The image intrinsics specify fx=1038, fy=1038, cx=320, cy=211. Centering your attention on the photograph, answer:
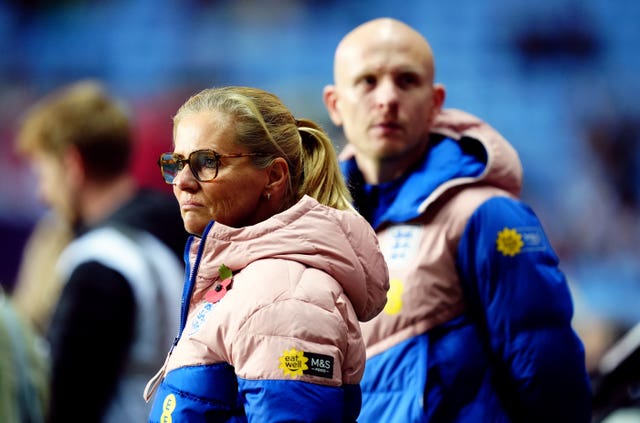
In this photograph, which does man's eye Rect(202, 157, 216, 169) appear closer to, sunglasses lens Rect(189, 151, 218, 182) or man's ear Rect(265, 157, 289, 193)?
sunglasses lens Rect(189, 151, 218, 182)

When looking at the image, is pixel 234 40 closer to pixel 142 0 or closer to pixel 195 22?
pixel 195 22

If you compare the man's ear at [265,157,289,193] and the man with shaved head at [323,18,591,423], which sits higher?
the man's ear at [265,157,289,193]

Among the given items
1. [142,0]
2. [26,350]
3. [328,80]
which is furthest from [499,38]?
[26,350]

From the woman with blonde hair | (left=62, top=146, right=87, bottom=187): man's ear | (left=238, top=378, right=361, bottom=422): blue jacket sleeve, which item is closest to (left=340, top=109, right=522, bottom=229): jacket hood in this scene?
the woman with blonde hair

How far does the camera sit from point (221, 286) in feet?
5.97

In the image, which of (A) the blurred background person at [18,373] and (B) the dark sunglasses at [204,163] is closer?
(B) the dark sunglasses at [204,163]

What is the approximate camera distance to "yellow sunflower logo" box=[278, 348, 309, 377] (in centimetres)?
166

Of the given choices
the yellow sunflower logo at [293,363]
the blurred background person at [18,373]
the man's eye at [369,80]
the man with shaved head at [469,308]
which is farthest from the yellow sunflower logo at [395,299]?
the blurred background person at [18,373]

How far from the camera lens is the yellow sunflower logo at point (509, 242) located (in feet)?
8.70

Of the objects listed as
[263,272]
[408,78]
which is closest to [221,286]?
[263,272]

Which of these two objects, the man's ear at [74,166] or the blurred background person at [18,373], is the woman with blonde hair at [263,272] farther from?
the man's ear at [74,166]

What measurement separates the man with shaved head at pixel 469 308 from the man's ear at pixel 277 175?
0.83m

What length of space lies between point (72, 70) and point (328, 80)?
2294 mm

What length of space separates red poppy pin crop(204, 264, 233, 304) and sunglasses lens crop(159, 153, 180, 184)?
0.20 meters
